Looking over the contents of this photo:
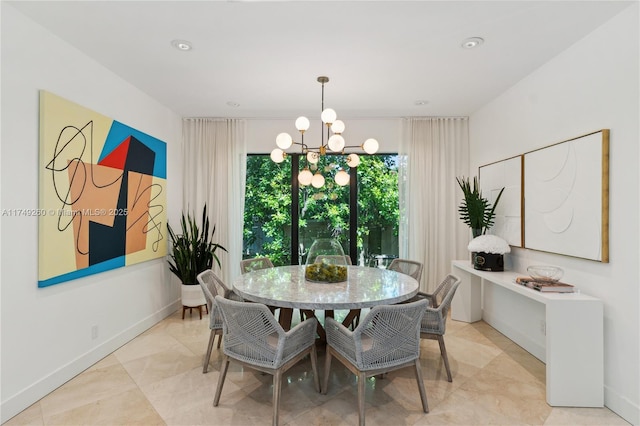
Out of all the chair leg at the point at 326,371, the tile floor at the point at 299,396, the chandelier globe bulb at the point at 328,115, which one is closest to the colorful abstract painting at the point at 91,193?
the tile floor at the point at 299,396

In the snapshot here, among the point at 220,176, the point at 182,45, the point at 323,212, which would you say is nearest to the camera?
the point at 182,45

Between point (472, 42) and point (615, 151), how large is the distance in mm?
1252

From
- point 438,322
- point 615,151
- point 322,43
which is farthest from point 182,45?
point 615,151

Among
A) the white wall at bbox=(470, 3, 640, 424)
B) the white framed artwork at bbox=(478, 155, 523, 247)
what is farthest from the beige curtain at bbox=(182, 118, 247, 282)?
the white wall at bbox=(470, 3, 640, 424)

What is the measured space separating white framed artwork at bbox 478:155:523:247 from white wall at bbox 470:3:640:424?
1.68 feet

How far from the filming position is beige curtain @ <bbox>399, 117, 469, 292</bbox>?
4395mm

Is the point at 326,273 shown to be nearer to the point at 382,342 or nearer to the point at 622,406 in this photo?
the point at 382,342

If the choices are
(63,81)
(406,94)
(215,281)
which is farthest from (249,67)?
(215,281)

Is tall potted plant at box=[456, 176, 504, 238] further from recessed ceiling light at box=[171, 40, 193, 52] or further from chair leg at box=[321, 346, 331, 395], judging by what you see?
recessed ceiling light at box=[171, 40, 193, 52]

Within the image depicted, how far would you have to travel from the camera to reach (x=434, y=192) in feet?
14.5

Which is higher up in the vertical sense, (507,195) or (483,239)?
(507,195)

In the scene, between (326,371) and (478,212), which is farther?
(478,212)

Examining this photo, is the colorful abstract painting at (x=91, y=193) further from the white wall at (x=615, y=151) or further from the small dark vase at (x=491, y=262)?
the white wall at (x=615, y=151)

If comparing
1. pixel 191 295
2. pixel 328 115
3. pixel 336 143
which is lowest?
pixel 191 295
